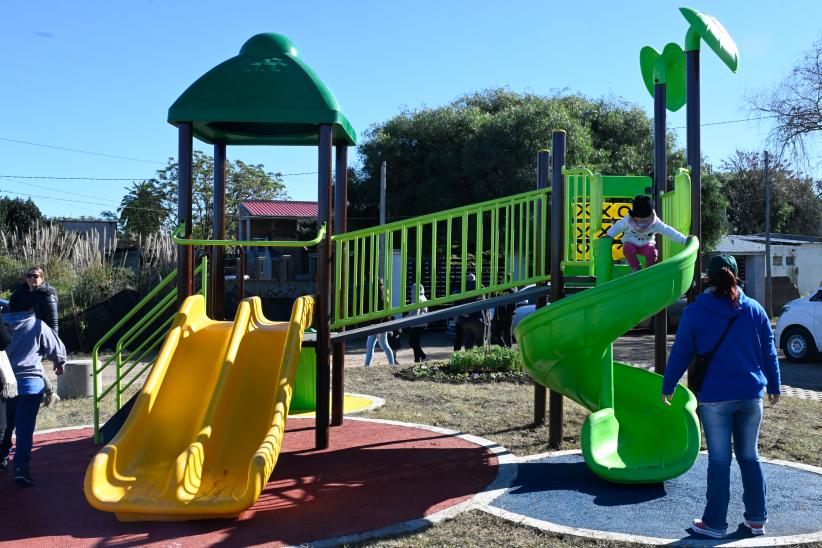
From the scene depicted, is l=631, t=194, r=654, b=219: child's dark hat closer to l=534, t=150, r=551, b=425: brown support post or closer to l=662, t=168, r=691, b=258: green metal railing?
l=662, t=168, r=691, b=258: green metal railing

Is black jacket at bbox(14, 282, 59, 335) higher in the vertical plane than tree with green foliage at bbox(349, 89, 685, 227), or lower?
lower

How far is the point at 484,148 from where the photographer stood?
27219 mm

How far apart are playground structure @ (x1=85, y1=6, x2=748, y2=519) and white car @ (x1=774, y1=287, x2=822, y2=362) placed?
9.82 metres

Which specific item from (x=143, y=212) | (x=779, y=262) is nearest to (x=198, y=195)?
(x=143, y=212)

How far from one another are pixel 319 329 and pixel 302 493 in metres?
1.89

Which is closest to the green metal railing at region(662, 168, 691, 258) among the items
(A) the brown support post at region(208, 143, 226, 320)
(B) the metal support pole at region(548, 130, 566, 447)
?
(B) the metal support pole at region(548, 130, 566, 447)

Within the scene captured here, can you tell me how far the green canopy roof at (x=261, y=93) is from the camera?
7.39 metres

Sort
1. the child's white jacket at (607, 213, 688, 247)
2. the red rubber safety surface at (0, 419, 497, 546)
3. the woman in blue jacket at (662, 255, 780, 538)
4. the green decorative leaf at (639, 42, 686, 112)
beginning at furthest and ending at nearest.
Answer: the green decorative leaf at (639, 42, 686, 112) → the child's white jacket at (607, 213, 688, 247) → the red rubber safety surface at (0, 419, 497, 546) → the woman in blue jacket at (662, 255, 780, 538)

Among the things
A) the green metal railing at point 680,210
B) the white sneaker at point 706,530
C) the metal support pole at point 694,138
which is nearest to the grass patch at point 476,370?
the metal support pole at point 694,138

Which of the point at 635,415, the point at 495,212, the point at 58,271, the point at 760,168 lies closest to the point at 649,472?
the point at 635,415

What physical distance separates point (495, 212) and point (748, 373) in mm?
3561

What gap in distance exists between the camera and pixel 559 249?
7891mm

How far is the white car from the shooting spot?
53.7 ft

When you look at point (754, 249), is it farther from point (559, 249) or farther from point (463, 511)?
point (463, 511)
